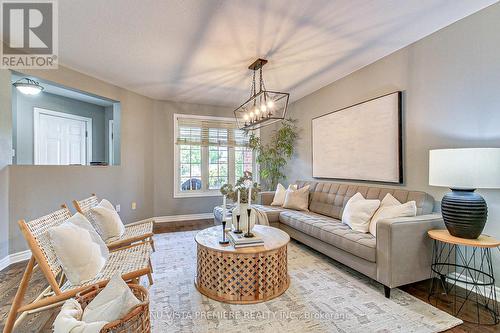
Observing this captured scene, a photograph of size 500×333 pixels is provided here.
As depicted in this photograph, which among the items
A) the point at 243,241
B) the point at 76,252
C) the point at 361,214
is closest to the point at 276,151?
the point at 361,214

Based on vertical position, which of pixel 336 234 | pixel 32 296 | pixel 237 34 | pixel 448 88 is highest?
pixel 237 34

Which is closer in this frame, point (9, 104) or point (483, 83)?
point (483, 83)

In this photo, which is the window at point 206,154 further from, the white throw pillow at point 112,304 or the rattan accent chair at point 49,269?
the white throw pillow at point 112,304

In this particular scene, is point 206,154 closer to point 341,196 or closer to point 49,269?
point 341,196

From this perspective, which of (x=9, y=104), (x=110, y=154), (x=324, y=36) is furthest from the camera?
(x=110, y=154)

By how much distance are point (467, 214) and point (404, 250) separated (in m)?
0.56

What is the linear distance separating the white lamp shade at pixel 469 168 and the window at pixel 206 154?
4.16 meters

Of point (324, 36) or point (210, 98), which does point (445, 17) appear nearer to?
point (324, 36)

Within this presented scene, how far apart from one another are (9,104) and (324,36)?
147 inches

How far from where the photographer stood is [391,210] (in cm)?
242

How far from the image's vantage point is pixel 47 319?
5.95 ft

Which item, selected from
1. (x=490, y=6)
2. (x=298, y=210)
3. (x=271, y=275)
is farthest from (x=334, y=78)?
(x=271, y=275)

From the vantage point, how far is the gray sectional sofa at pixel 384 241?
2074mm

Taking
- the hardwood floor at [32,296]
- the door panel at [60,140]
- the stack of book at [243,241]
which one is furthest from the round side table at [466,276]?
the door panel at [60,140]
